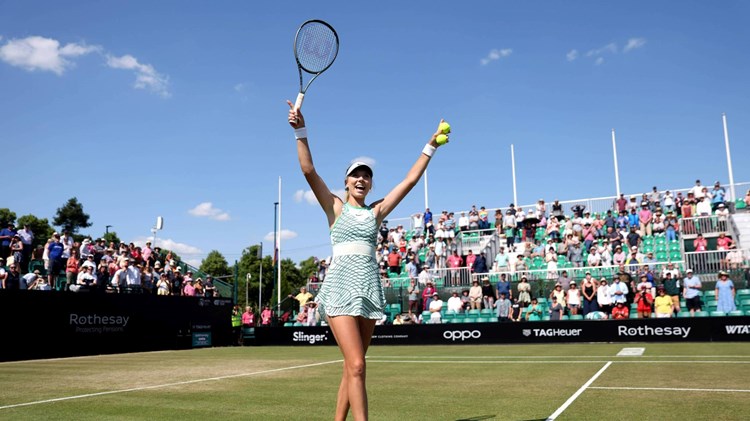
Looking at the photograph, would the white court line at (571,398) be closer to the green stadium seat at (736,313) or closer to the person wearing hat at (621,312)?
the person wearing hat at (621,312)

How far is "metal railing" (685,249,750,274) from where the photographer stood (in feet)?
70.0

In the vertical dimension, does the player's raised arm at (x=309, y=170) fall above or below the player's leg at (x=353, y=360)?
above

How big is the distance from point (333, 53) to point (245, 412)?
4.00m

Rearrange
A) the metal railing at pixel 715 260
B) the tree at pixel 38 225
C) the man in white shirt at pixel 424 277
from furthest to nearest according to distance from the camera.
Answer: the tree at pixel 38 225
the man in white shirt at pixel 424 277
the metal railing at pixel 715 260

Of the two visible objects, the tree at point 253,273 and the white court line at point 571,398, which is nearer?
the white court line at point 571,398

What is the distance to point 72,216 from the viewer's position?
90.6 m

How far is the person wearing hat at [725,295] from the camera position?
1912 centimetres

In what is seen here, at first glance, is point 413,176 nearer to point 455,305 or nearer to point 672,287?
point 672,287

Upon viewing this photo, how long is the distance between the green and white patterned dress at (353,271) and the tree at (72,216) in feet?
316

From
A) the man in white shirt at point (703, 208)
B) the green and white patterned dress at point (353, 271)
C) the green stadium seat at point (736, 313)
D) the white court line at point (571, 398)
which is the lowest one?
the white court line at point (571, 398)

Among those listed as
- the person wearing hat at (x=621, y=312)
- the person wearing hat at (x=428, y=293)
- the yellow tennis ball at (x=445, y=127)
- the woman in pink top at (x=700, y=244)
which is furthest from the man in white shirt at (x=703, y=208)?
the yellow tennis ball at (x=445, y=127)

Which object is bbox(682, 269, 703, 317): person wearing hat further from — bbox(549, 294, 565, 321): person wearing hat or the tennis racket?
the tennis racket

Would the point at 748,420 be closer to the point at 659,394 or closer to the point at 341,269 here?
the point at 659,394

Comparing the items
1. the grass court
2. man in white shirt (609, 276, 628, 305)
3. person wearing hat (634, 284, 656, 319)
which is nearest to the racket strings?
the grass court
